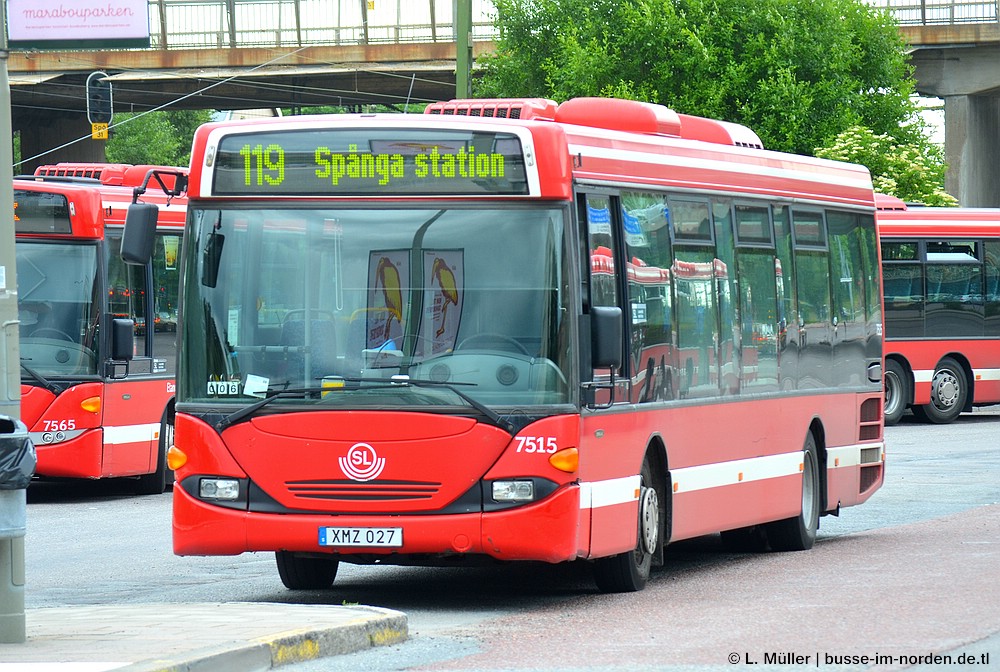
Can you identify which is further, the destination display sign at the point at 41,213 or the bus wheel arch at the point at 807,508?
the destination display sign at the point at 41,213

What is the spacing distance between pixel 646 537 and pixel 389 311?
2.23 meters

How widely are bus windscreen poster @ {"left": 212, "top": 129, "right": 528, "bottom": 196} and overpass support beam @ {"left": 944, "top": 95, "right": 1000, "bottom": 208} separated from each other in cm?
3700

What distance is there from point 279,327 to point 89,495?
9.98 metres

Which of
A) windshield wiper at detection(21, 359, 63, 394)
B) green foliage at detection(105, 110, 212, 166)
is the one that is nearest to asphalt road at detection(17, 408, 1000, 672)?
windshield wiper at detection(21, 359, 63, 394)

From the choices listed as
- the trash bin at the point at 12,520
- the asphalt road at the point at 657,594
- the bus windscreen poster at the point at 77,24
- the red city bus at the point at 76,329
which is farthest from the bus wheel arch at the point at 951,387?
the trash bin at the point at 12,520

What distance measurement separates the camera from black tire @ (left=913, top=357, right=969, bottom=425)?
98.3ft

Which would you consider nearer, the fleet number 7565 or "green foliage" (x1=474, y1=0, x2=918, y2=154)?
the fleet number 7565

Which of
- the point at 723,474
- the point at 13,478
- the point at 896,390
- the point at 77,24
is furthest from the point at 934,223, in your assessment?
the point at 13,478

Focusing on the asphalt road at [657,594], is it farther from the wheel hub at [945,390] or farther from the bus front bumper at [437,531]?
the wheel hub at [945,390]

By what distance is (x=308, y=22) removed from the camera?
42.5m

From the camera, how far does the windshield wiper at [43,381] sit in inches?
720

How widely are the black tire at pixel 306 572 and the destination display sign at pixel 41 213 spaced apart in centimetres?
744

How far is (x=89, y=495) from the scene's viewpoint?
20141 mm

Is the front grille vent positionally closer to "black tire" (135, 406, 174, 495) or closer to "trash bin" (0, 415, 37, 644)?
"trash bin" (0, 415, 37, 644)
